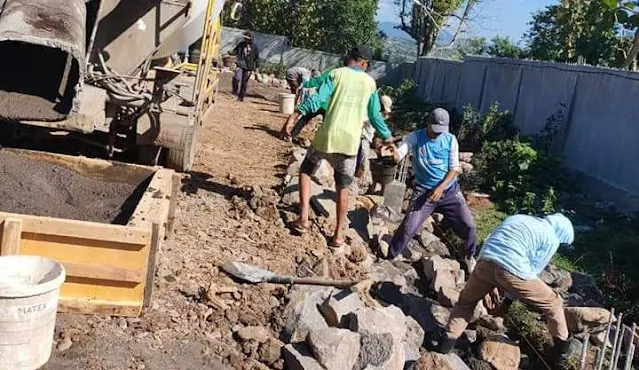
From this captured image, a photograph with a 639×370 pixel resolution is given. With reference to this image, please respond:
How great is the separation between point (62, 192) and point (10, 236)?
1.23m

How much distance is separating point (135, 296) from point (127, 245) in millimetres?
343

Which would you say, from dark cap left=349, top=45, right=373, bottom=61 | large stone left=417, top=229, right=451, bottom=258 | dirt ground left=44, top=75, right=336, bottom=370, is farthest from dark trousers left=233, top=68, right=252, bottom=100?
dark cap left=349, top=45, right=373, bottom=61

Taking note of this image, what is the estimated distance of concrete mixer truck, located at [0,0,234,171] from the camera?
5090mm

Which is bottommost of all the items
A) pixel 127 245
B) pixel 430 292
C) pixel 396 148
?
pixel 430 292

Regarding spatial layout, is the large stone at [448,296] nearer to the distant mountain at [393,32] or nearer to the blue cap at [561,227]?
the blue cap at [561,227]

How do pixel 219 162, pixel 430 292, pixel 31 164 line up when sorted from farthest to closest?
1. pixel 219 162
2. pixel 430 292
3. pixel 31 164

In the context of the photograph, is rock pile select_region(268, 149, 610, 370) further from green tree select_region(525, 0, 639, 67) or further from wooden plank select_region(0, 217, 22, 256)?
green tree select_region(525, 0, 639, 67)

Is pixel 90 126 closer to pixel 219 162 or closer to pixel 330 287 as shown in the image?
pixel 330 287

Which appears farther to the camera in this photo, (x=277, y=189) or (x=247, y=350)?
(x=277, y=189)

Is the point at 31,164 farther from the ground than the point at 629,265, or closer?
farther from the ground

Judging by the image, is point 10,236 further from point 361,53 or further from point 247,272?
point 361,53

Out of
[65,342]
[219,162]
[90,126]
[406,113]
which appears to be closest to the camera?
[65,342]

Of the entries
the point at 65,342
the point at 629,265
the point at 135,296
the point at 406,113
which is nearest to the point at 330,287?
the point at 135,296

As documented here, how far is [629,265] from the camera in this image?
7887 mm
